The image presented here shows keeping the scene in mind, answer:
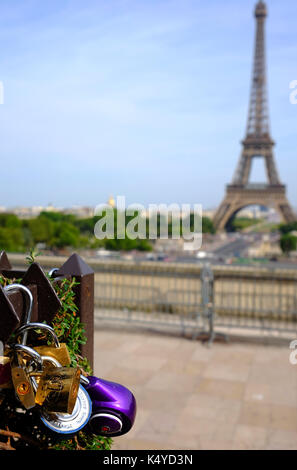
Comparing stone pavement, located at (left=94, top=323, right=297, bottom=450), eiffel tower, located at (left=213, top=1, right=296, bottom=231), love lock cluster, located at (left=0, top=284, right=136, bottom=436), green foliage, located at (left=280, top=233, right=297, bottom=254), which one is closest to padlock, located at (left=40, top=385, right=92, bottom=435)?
love lock cluster, located at (left=0, top=284, right=136, bottom=436)

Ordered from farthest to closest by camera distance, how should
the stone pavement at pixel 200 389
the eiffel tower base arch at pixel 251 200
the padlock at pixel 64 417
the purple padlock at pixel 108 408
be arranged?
1. the eiffel tower base arch at pixel 251 200
2. the stone pavement at pixel 200 389
3. the purple padlock at pixel 108 408
4. the padlock at pixel 64 417

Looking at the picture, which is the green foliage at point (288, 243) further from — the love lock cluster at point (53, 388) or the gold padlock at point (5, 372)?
the gold padlock at point (5, 372)

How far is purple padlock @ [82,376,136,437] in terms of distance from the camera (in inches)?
58.2

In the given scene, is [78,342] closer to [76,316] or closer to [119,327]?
[76,316]

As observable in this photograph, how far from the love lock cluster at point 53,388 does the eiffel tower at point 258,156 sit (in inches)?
2428

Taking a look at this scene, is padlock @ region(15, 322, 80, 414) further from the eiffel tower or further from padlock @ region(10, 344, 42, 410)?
the eiffel tower

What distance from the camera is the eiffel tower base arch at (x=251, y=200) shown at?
6278 centimetres

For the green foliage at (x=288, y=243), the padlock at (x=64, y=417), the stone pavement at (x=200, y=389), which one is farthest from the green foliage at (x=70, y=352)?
the green foliage at (x=288, y=243)

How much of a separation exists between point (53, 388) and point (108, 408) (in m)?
0.30

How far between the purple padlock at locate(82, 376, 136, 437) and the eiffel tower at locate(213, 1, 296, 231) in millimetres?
61621

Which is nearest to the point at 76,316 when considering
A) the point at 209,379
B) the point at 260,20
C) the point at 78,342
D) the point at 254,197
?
the point at 78,342

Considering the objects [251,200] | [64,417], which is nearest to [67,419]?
[64,417]

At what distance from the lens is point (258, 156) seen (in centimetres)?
6606

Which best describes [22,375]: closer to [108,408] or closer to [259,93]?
[108,408]
